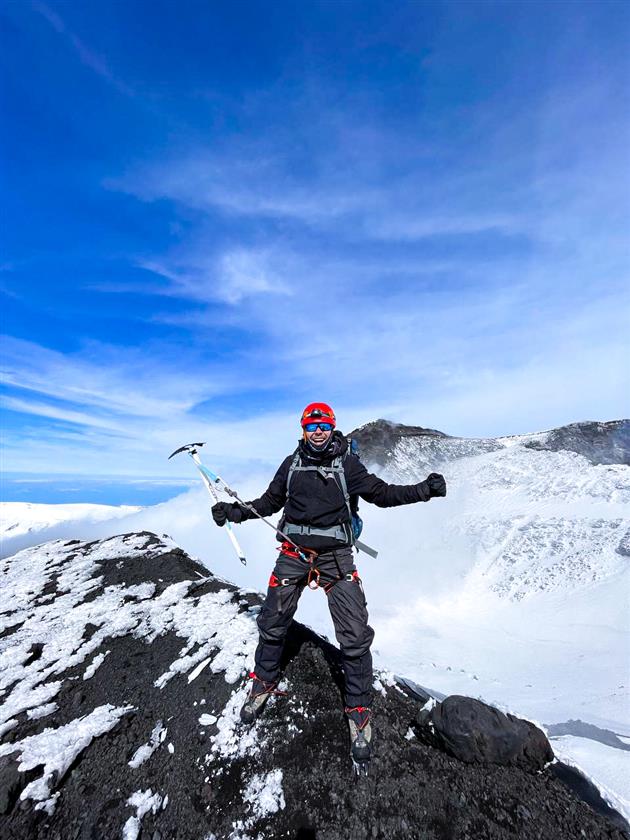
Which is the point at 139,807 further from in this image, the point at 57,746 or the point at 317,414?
the point at 317,414

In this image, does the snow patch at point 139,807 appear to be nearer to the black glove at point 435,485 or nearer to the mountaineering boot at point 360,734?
the mountaineering boot at point 360,734

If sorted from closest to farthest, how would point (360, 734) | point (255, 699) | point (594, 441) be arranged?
point (360, 734)
point (255, 699)
point (594, 441)

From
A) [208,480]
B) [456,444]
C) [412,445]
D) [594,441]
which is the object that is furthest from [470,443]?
[208,480]

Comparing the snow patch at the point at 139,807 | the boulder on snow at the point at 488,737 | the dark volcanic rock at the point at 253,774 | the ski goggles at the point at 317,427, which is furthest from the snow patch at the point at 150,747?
the ski goggles at the point at 317,427

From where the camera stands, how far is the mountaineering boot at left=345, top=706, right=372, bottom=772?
5.01 metres

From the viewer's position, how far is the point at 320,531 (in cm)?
605

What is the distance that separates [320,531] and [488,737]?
3.27m

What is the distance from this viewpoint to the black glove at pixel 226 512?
685cm

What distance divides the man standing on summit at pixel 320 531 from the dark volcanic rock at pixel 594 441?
45.1 m

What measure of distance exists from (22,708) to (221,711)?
3.38m

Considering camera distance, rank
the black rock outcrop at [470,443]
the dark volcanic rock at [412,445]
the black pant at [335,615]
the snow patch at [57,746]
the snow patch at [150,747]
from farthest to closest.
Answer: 1. the dark volcanic rock at [412,445]
2. the black rock outcrop at [470,443]
3. the black pant at [335,615]
4. the snow patch at [150,747]
5. the snow patch at [57,746]

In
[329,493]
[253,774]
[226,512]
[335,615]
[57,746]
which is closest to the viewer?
[253,774]

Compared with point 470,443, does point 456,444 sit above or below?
above

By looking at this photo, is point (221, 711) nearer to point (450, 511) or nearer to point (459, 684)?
point (459, 684)
